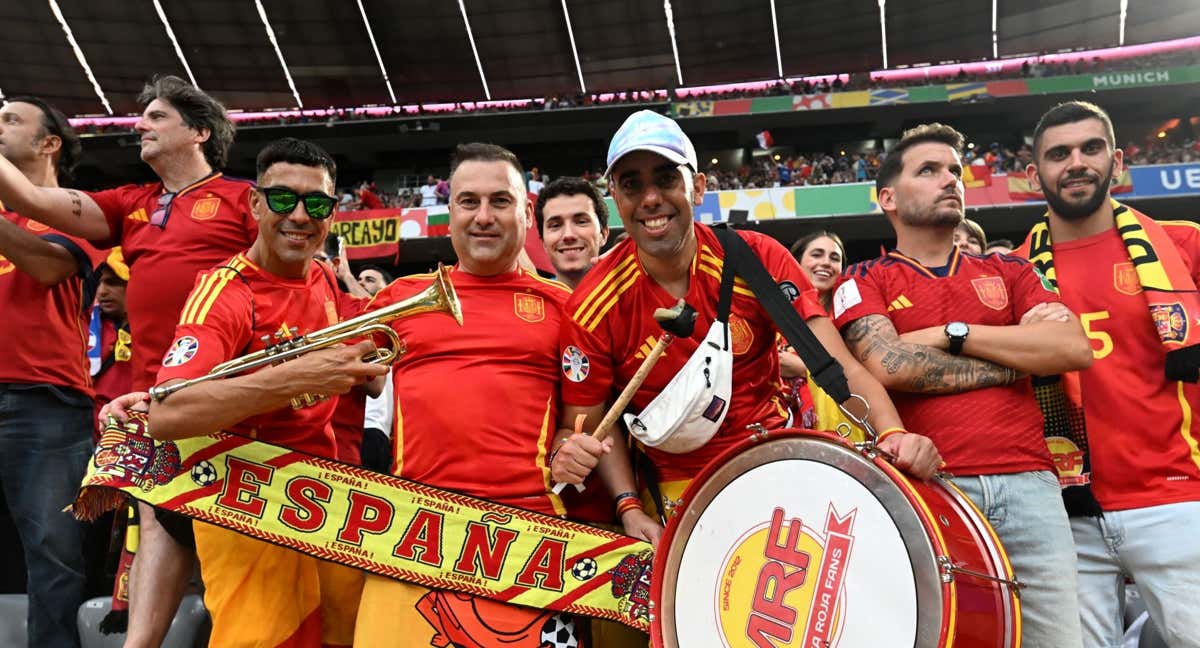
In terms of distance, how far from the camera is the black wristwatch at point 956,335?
285 centimetres

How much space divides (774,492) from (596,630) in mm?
1164

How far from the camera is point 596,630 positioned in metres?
3.05

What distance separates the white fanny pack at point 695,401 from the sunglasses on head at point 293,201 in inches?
63.4

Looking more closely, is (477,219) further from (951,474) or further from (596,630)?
(951,474)

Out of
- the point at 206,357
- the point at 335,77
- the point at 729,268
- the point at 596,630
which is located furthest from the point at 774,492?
the point at 335,77

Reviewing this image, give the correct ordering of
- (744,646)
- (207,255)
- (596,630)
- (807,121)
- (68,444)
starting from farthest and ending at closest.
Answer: (807,121) → (68,444) → (207,255) → (596,630) → (744,646)

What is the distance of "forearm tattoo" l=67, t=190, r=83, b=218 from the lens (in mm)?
3754

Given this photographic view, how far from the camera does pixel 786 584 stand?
219cm

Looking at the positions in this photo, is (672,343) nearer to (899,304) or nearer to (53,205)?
(899,304)

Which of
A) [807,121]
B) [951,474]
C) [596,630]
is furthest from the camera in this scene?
[807,121]

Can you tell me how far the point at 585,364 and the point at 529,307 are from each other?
0.39m

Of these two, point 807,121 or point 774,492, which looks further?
point 807,121

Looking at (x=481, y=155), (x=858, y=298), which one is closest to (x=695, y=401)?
(x=858, y=298)

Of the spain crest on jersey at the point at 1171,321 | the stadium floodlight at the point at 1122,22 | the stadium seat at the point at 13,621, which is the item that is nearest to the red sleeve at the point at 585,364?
the spain crest on jersey at the point at 1171,321
